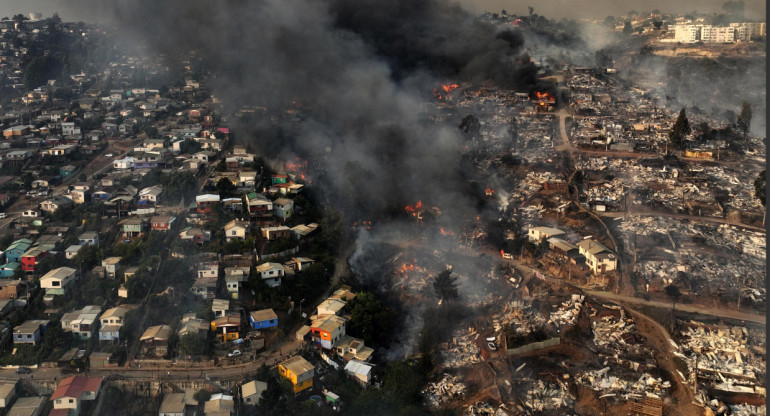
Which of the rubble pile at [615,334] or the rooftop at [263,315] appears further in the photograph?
the rooftop at [263,315]

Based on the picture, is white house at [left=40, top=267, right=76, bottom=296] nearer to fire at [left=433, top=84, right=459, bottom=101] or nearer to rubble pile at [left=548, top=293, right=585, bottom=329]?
rubble pile at [left=548, top=293, right=585, bottom=329]

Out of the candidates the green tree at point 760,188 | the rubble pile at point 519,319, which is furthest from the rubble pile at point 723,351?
the green tree at point 760,188

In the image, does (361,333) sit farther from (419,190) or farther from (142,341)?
(419,190)

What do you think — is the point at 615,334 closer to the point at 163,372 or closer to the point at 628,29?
→ the point at 163,372

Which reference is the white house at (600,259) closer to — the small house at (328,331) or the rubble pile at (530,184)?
the rubble pile at (530,184)

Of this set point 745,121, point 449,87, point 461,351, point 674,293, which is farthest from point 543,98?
point 461,351
